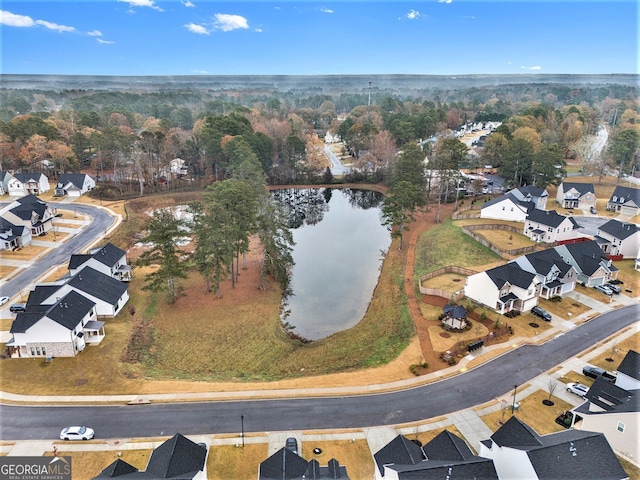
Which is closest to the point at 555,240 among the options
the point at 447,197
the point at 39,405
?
the point at 447,197

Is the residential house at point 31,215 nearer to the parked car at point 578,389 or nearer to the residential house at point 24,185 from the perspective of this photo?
the residential house at point 24,185

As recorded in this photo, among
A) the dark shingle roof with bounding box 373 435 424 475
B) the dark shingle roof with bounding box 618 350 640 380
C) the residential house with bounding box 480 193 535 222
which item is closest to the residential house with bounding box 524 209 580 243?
the residential house with bounding box 480 193 535 222

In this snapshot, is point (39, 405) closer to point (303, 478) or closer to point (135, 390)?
point (135, 390)

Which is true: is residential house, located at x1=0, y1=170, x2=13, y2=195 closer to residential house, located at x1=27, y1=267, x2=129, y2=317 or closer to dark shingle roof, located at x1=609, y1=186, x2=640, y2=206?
residential house, located at x1=27, y1=267, x2=129, y2=317

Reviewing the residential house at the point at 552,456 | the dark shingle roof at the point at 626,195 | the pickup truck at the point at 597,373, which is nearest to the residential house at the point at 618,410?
the pickup truck at the point at 597,373

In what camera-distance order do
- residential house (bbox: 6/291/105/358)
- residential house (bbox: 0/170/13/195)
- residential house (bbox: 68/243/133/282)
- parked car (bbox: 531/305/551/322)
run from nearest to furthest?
residential house (bbox: 6/291/105/358), parked car (bbox: 531/305/551/322), residential house (bbox: 68/243/133/282), residential house (bbox: 0/170/13/195)

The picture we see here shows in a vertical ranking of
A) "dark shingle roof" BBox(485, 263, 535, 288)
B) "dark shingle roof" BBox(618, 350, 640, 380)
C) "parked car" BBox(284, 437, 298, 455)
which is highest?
"dark shingle roof" BBox(485, 263, 535, 288)
